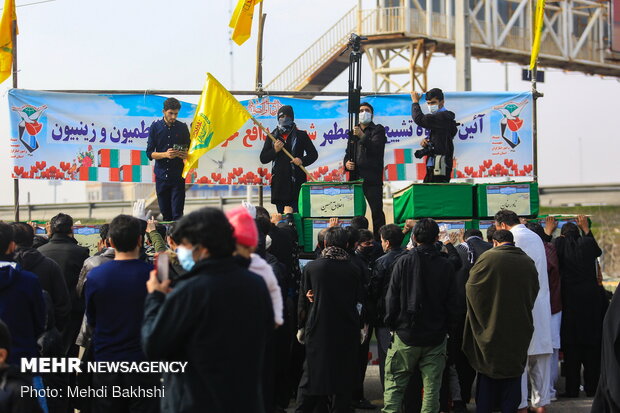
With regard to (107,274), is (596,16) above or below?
above

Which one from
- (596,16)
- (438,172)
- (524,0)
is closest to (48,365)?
(438,172)

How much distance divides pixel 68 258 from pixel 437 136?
554 cm

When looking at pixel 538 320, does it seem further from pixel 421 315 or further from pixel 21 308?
pixel 21 308

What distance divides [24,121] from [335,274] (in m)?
6.64

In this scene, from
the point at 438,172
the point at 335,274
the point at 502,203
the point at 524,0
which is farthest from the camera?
the point at 524,0

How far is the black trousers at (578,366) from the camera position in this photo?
30.8 feet

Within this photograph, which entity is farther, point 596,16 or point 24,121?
point 596,16

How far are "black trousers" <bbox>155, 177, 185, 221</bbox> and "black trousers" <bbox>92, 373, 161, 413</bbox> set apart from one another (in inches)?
249

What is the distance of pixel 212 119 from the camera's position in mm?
11406

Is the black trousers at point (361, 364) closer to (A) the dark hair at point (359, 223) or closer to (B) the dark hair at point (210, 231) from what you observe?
(A) the dark hair at point (359, 223)

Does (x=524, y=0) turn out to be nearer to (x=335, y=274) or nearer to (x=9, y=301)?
(x=335, y=274)

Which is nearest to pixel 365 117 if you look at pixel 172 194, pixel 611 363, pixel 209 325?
pixel 172 194

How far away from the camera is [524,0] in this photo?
113 feet

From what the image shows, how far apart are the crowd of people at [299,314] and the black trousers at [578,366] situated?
0.01 m
